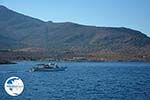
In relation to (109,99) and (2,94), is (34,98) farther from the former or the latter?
(109,99)

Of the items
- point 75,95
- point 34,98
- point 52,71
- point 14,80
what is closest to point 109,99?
point 75,95

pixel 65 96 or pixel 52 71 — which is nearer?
pixel 65 96

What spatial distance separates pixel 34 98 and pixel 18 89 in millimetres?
14005

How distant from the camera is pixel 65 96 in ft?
190

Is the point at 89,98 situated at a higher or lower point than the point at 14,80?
lower

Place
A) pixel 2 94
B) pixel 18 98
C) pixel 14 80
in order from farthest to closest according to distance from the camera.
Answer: pixel 2 94 → pixel 18 98 → pixel 14 80

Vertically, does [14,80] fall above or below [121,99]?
above

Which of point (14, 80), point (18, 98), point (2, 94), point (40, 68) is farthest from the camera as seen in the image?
point (40, 68)

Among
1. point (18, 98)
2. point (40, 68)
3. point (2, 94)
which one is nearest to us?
point (18, 98)

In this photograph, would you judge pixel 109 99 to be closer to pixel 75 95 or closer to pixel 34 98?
pixel 75 95

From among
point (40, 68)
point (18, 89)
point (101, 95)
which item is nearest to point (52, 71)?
point (40, 68)

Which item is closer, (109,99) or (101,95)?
(109,99)

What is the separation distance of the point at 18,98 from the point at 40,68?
97.5 meters

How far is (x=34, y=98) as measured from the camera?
5419cm
